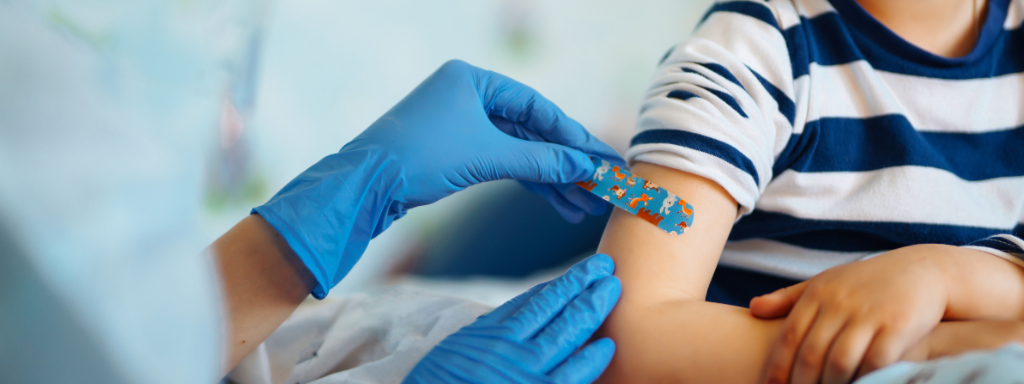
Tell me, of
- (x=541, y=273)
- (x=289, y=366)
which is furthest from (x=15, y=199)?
(x=541, y=273)

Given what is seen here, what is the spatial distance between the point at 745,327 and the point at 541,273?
721mm

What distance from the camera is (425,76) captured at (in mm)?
1141

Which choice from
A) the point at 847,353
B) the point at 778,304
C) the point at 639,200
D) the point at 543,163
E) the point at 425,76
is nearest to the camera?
the point at 847,353

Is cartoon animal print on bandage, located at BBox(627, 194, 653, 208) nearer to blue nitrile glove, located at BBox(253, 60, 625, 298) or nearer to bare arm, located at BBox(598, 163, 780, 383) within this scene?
bare arm, located at BBox(598, 163, 780, 383)

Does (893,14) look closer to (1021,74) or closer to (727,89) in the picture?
(1021,74)

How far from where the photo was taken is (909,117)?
0.80 m

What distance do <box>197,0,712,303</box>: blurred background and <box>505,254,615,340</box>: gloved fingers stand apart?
1.36ft

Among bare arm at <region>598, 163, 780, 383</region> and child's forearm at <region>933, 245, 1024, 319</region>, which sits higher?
bare arm at <region>598, 163, 780, 383</region>

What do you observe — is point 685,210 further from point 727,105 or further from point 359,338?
point 359,338

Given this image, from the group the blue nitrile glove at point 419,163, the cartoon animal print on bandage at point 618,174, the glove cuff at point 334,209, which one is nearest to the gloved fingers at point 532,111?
the blue nitrile glove at point 419,163

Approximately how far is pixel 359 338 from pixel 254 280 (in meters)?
0.25

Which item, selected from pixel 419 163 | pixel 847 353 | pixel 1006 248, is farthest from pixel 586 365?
pixel 1006 248

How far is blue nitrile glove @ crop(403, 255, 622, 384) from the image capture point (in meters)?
0.62

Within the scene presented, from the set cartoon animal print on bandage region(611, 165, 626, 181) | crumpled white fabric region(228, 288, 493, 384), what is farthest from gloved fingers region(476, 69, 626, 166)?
crumpled white fabric region(228, 288, 493, 384)
